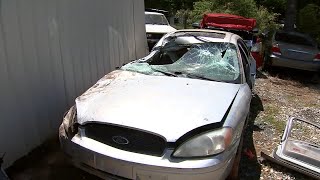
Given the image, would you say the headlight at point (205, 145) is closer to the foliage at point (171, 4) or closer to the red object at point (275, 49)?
the red object at point (275, 49)

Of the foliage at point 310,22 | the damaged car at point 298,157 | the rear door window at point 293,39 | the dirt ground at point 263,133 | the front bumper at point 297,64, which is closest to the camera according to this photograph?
the dirt ground at point 263,133

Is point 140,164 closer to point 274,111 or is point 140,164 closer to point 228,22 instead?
point 274,111

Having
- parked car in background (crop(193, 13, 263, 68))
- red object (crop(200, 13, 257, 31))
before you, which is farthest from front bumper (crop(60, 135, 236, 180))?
red object (crop(200, 13, 257, 31))

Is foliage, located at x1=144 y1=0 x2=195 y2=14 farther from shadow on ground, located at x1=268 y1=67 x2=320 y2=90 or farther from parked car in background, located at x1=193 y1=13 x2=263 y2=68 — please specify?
parked car in background, located at x1=193 y1=13 x2=263 y2=68

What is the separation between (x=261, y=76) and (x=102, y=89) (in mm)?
7644

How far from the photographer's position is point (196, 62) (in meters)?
4.70

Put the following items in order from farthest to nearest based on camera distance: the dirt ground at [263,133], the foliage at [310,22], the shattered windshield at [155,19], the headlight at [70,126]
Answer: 1. the foliage at [310,22]
2. the shattered windshield at [155,19]
3. the dirt ground at [263,133]
4. the headlight at [70,126]

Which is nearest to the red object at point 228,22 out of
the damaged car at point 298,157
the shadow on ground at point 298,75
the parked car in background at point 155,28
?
the parked car in background at point 155,28

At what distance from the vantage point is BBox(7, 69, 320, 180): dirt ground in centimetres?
394

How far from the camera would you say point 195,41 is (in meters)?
5.27

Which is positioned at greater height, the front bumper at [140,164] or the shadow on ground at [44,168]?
the front bumper at [140,164]

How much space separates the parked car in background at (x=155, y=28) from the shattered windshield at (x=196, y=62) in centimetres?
592

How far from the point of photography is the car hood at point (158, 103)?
3.18 m

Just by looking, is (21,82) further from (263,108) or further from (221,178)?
(263,108)
